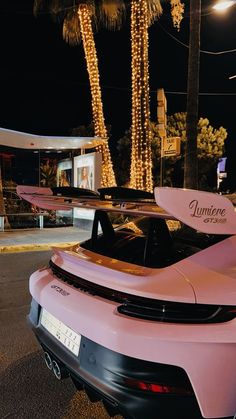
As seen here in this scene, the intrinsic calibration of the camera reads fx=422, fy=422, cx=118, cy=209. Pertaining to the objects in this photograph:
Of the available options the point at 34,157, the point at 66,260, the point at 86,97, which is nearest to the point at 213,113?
the point at 86,97

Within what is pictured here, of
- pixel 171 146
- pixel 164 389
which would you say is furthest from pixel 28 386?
pixel 171 146

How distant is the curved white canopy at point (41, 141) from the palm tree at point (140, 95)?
1.73 metres

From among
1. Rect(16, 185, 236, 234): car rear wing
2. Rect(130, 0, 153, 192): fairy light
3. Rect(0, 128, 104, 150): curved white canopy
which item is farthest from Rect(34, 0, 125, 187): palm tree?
Rect(16, 185, 236, 234): car rear wing

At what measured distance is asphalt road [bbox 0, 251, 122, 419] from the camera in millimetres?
2965

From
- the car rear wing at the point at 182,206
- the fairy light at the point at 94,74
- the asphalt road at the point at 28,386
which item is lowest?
the asphalt road at the point at 28,386

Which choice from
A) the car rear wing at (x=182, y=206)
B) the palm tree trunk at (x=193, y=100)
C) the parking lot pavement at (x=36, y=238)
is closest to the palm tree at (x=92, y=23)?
the parking lot pavement at (x=36, y=238)

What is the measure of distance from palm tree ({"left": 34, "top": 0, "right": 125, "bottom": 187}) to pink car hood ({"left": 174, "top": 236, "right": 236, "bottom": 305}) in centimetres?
1269

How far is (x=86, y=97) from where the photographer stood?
1342 inches

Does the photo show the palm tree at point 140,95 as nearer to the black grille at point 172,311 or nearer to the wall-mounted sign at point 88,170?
the wall-mounted sign at point 88,170

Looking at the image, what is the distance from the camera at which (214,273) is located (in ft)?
7.80

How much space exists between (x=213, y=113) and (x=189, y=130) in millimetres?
34094

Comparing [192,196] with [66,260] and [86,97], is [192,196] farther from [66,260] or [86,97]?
[86,97]

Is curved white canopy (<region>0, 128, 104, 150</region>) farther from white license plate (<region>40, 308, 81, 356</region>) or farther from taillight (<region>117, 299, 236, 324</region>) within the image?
taillight (<region>117, 299, 236, 324</region>)

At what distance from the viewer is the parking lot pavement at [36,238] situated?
10.3 meters
